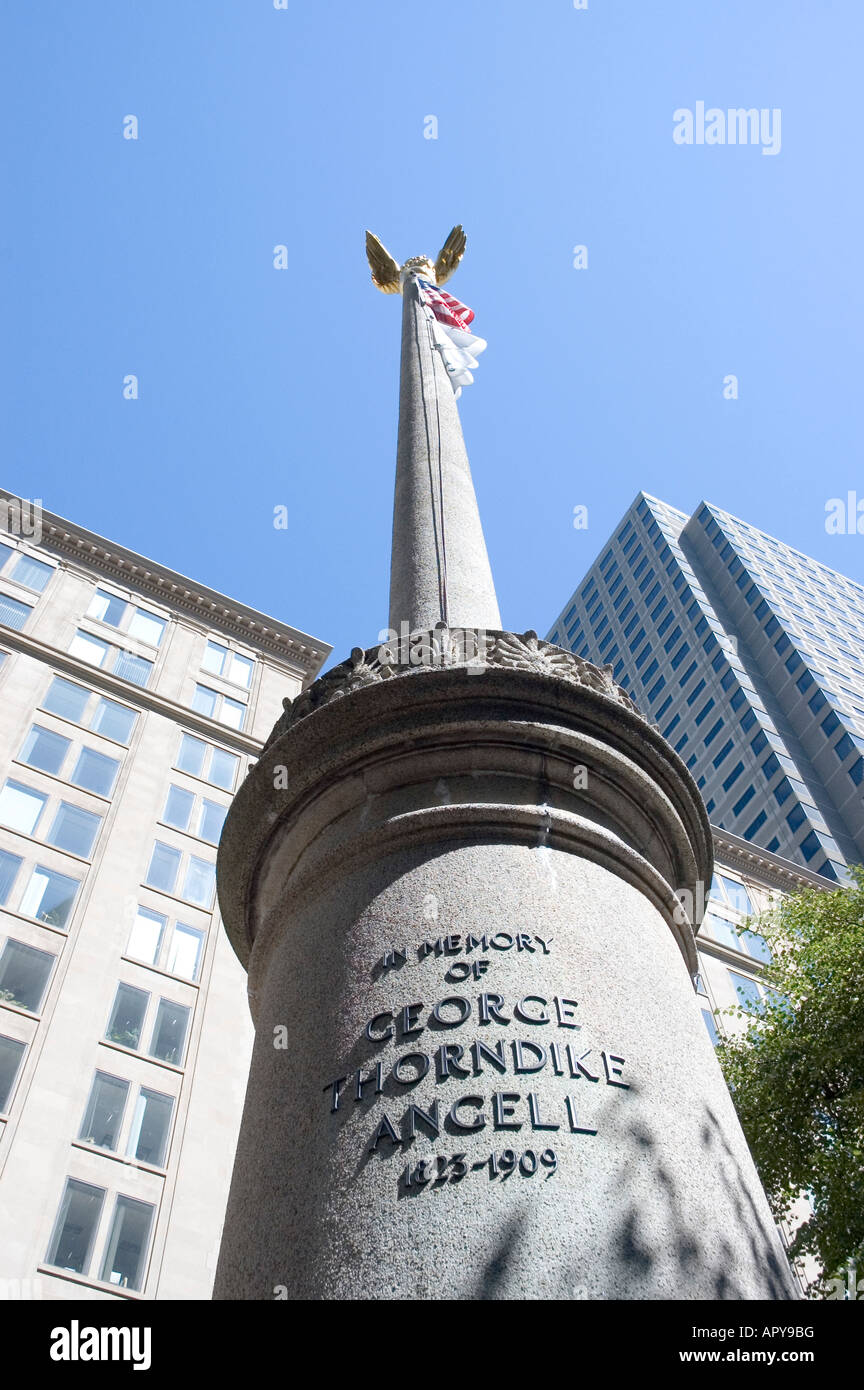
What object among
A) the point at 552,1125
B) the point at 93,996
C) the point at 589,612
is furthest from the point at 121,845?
the point at 589,612

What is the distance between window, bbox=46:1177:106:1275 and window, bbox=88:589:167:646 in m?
19.4

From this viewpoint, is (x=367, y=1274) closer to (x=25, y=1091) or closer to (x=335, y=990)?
(x=335, y=990)

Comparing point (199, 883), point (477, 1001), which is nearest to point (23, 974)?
point (199, 883)

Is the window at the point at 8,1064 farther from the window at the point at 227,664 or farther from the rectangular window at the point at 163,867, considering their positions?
the window at the point at 227,664

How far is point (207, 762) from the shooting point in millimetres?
32969

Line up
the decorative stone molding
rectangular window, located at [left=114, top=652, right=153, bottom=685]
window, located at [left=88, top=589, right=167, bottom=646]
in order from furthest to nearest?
1. window, located at [left=88, top=589, right=167, bottom=646]
2. rectangular window, located at [left=114, top=652, right=153, bottom=685]
3. the decorative stone molding

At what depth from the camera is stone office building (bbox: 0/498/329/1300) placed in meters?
20.5

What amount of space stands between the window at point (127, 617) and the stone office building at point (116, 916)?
0.26 feet

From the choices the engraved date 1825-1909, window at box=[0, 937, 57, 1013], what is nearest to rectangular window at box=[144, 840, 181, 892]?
window at box=[0, 937, 57, 1013]

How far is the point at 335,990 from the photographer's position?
4902 mm

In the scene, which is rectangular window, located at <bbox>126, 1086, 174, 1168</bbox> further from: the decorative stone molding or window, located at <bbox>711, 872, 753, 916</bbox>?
window, located at <bbox>711, 872, 753, 916</bbox>

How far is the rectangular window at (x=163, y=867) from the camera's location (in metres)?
27.8
